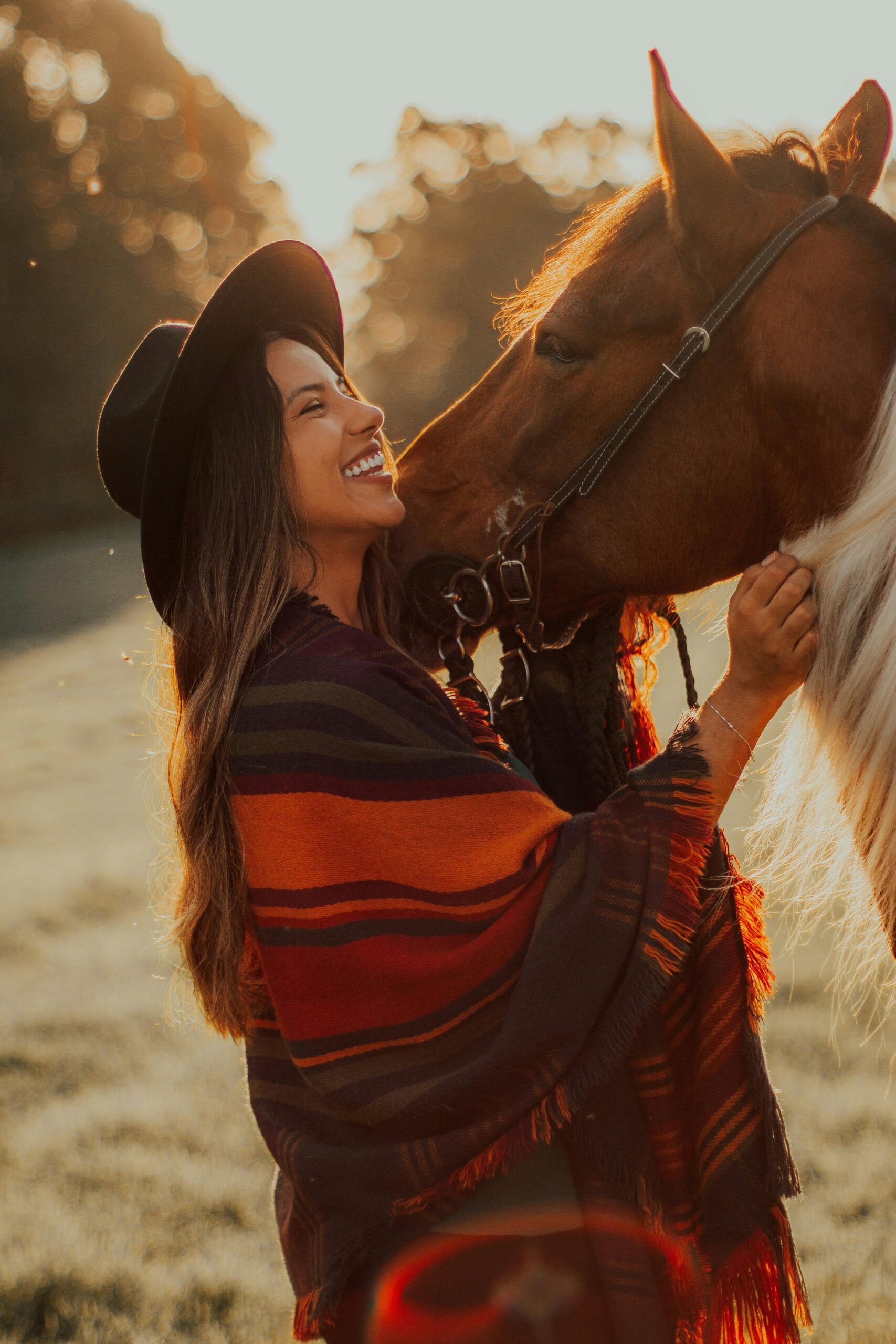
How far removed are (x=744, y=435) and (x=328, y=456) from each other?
0.65 m

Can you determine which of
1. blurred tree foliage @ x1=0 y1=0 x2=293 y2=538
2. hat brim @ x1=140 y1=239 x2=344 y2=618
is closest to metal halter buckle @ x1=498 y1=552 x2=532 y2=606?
hat brim @ x1=140 y1=239 x2=344 y2=618

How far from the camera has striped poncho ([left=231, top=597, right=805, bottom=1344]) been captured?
1278mm

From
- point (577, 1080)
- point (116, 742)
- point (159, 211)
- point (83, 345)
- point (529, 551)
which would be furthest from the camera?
point (159, 211)

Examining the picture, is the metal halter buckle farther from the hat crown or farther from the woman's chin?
the hat crown

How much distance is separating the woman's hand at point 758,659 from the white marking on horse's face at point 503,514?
481 millimetres

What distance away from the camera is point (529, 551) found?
1771 mm

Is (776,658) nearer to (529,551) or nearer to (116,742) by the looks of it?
(529,551)

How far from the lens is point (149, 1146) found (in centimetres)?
354

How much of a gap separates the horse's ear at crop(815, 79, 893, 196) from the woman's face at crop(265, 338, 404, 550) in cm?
82

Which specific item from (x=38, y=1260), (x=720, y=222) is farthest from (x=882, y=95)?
(x=38, y=1260)

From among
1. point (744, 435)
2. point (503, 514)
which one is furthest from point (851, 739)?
point (503, 514)

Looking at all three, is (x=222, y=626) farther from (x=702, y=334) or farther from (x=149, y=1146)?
(x=149, y=1146)

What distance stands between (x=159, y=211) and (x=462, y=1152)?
2131 cm

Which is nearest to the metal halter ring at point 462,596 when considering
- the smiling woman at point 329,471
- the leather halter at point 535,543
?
the leather halter at point 535,543
